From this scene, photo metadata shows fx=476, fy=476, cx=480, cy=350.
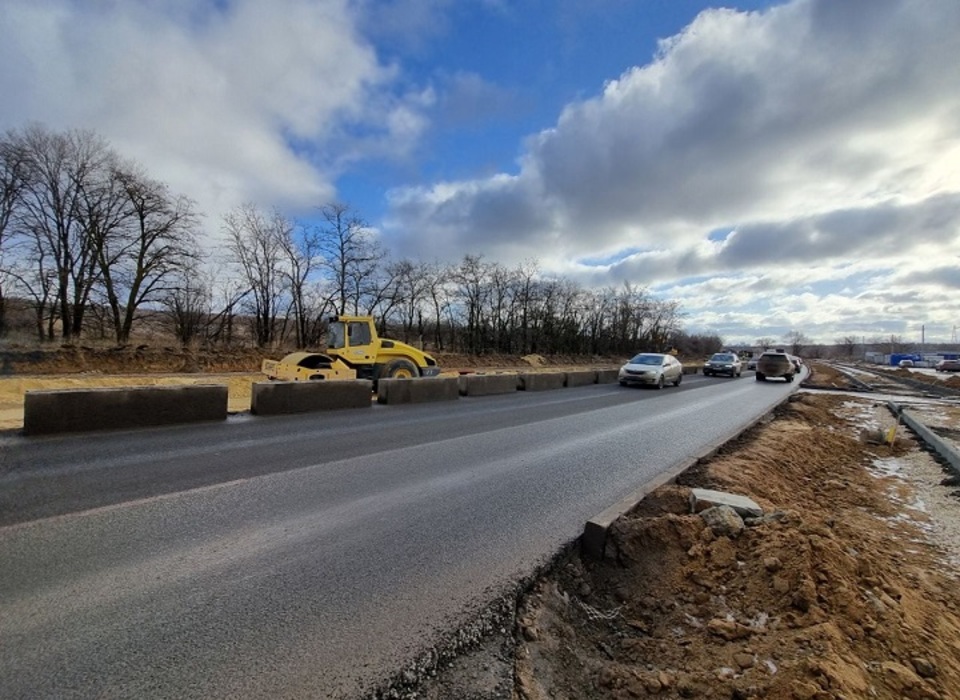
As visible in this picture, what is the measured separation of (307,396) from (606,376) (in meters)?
19.8

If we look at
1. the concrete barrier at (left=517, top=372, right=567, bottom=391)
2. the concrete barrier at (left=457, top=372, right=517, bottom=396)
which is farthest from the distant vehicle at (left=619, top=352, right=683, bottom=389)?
the concrete barrier at (left=457, top=372, right=517, bottom=396)

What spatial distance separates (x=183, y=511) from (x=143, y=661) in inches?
101

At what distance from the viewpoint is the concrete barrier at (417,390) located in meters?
14.5

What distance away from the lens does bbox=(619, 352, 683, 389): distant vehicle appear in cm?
2245

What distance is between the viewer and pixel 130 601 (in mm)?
3117

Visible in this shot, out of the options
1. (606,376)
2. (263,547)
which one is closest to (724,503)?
(263,547)

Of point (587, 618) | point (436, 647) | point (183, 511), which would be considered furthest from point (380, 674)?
point (183, 511)

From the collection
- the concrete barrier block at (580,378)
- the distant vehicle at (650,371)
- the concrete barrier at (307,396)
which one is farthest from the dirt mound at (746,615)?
the concrete barrier block at (580,378)

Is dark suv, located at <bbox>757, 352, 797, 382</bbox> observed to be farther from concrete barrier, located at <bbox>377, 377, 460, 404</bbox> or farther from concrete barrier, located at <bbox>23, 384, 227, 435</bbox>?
concrete barrier, located at <bbox>23, 384, 227, 435</bbox>

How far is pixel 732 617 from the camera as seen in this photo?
3117mm

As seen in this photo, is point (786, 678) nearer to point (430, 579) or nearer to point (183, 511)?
point (430, 579)

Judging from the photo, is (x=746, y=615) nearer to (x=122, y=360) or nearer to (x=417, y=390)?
(x=417, y=390)

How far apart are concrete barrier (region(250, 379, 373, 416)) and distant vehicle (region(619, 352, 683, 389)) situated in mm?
13735

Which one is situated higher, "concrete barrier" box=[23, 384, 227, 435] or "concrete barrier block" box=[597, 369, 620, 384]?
"concrete barrier" box=[23, 384, 227, 435]
